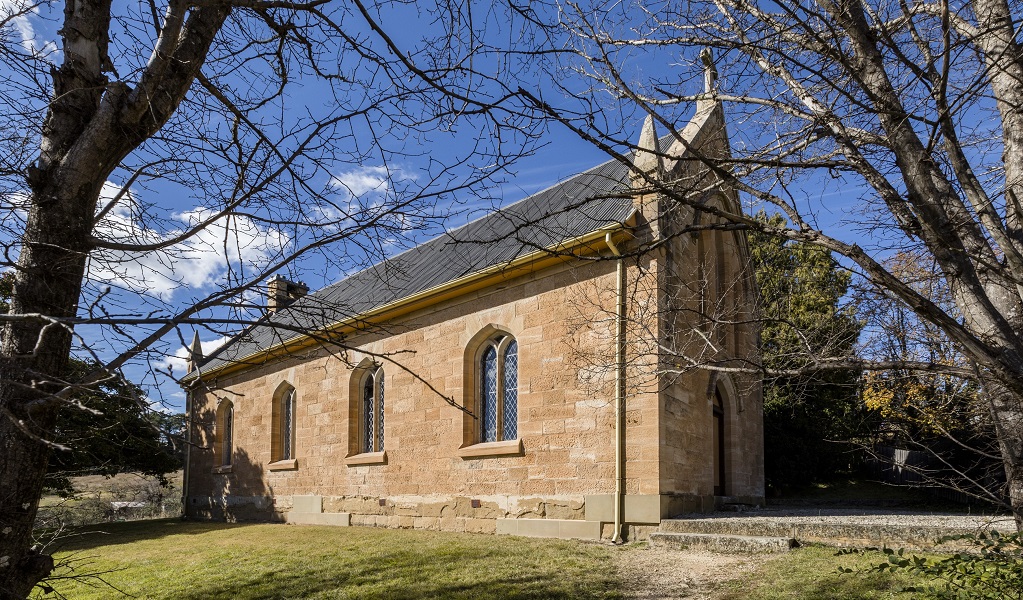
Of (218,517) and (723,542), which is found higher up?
Result: (723,542)

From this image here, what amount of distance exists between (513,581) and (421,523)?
6368 millimetres

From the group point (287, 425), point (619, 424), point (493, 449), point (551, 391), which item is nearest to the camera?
point (619, 424)

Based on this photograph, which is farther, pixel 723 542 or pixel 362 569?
pixel 723 542

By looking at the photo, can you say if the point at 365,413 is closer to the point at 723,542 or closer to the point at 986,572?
the point at 723,542

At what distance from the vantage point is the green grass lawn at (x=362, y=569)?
7555 mm

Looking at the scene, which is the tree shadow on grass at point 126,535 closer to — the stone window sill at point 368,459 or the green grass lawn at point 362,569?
the green grass lawn at point 362,569

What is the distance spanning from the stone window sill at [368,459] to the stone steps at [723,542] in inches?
267

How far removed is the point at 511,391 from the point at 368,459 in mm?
4323

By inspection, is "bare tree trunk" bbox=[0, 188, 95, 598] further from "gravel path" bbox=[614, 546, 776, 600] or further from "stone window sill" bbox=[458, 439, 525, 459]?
"stone window sill" bbox=[458, 439, 525, 459]

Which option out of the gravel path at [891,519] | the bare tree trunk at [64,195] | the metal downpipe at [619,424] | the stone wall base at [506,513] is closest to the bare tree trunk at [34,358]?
the bare tree trunk at [64,195]

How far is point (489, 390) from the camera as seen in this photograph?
13.2 meters

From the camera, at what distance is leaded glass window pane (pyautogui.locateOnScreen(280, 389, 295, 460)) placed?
1941cm

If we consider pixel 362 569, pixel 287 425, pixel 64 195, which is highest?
pixel 64 195

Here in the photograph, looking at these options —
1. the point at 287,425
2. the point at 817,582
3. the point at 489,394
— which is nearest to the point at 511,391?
the point at 489,394
